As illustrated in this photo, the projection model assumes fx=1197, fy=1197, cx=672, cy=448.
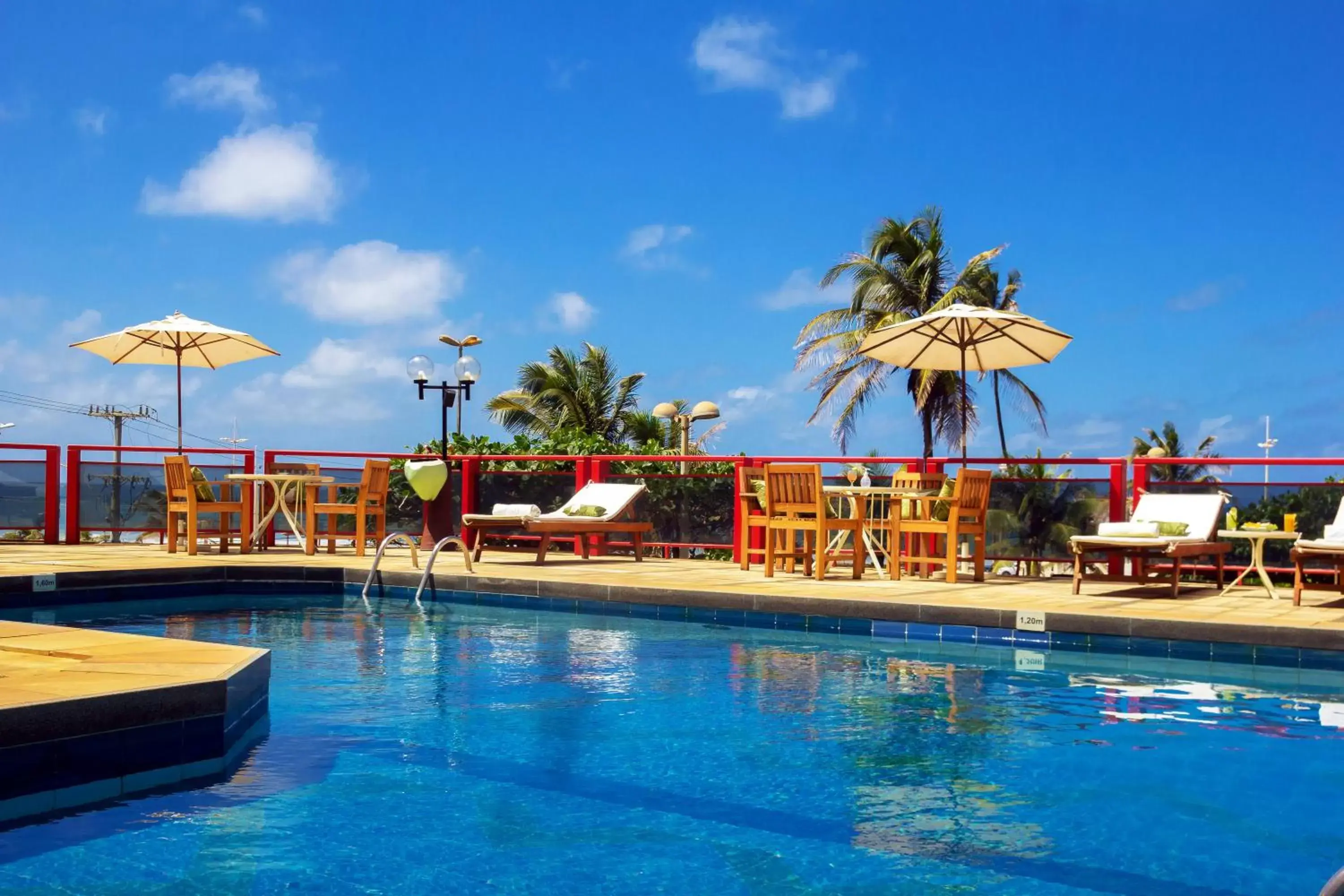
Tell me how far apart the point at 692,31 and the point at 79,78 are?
14665mm

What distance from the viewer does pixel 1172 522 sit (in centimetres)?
909

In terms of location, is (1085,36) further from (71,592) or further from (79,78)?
(71,592)

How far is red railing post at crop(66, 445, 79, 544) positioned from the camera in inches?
503

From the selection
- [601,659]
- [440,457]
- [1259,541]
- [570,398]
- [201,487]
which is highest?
[570,398]

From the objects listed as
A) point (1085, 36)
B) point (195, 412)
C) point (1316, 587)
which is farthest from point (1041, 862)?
point (1085, 36)

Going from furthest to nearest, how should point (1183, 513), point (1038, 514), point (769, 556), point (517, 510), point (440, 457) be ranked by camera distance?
point (440, 457) < point (517, 510) < point (1038, 514) < point (769, 556) < point (1183, 513)

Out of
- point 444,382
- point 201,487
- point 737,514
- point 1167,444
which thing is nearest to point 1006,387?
point 1167,444

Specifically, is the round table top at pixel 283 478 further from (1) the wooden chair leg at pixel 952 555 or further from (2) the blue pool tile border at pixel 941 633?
(1) the wooden chair leg at pixel 952 555

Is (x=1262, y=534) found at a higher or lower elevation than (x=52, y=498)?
lower

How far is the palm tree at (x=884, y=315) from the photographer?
31.3m

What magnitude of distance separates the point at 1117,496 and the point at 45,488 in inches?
426

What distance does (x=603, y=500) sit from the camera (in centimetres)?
1145

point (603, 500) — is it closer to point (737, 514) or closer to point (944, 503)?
point (737, 514)

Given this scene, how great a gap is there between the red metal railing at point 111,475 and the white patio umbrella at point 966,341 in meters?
6.81
